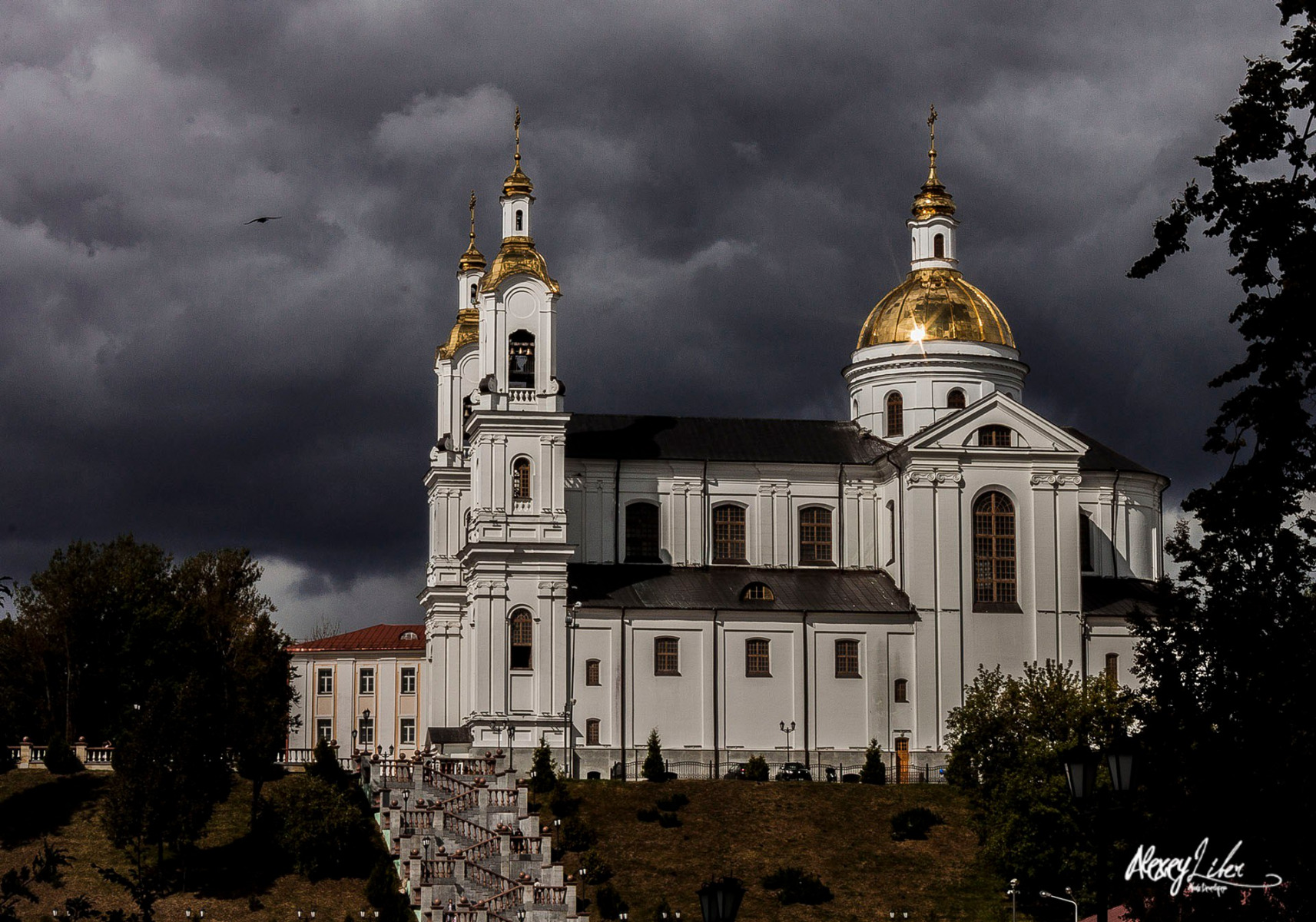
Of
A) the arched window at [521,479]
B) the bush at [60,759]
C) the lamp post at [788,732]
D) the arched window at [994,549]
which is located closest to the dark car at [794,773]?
the lamp post at [788,732]

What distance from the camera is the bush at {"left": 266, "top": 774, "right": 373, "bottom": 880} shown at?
178 ft

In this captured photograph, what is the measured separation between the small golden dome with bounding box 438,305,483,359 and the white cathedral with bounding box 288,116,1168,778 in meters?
5.73

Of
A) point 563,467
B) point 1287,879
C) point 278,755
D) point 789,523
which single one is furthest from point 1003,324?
point 1287,879

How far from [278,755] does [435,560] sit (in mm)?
15328

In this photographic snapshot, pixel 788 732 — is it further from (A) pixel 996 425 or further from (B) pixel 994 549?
(A) pixel 996 425

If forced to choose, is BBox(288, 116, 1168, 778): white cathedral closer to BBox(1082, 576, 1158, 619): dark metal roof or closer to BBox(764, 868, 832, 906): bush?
BBox(1082, 576, 1158, 619): dark metal roof

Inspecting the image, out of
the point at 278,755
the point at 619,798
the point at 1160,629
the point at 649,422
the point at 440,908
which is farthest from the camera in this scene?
the point at 649,422

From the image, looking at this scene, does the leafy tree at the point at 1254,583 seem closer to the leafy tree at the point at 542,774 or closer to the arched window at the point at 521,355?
the leafy tree at the point at 542,774

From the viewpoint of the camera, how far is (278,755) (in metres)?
62.8

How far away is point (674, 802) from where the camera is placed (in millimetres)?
57750

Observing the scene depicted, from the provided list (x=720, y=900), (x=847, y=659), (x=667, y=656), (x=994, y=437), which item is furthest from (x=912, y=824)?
(x=720, y=900)

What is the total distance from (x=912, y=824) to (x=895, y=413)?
75.9ft

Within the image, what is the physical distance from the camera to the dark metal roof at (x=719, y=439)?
7288cm

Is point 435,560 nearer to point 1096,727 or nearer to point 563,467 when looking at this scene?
point 563,467
